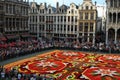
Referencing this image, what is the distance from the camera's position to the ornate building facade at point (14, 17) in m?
52.0

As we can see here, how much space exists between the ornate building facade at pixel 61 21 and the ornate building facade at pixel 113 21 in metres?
4.35

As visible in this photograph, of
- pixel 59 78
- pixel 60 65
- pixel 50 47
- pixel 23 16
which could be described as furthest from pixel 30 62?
pixel 23 16

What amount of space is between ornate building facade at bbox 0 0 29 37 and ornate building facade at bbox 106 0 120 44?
22.6 metres

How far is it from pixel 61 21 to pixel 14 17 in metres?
15.3

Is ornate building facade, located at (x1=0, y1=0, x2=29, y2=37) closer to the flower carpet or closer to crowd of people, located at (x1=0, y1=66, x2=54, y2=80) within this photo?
the flower carpet

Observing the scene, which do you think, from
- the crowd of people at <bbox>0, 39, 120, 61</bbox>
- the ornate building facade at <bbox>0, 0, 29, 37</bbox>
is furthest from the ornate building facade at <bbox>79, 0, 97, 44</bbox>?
the ornate building facade at <bbox>0, 0, 29, 37</bbox>

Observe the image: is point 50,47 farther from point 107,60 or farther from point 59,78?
point 59,78

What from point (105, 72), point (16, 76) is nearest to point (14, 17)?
point (105, 72)

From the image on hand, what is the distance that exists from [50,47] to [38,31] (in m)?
20.1

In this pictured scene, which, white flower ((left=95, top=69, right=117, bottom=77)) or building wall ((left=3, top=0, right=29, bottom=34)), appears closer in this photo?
white flower ((left=95, top=69, right=117, bottom=77))

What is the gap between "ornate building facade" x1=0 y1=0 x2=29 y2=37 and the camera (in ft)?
171

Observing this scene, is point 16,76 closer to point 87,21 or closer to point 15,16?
point 15,16

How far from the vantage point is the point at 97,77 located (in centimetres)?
2564

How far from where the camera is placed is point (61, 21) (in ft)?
214
